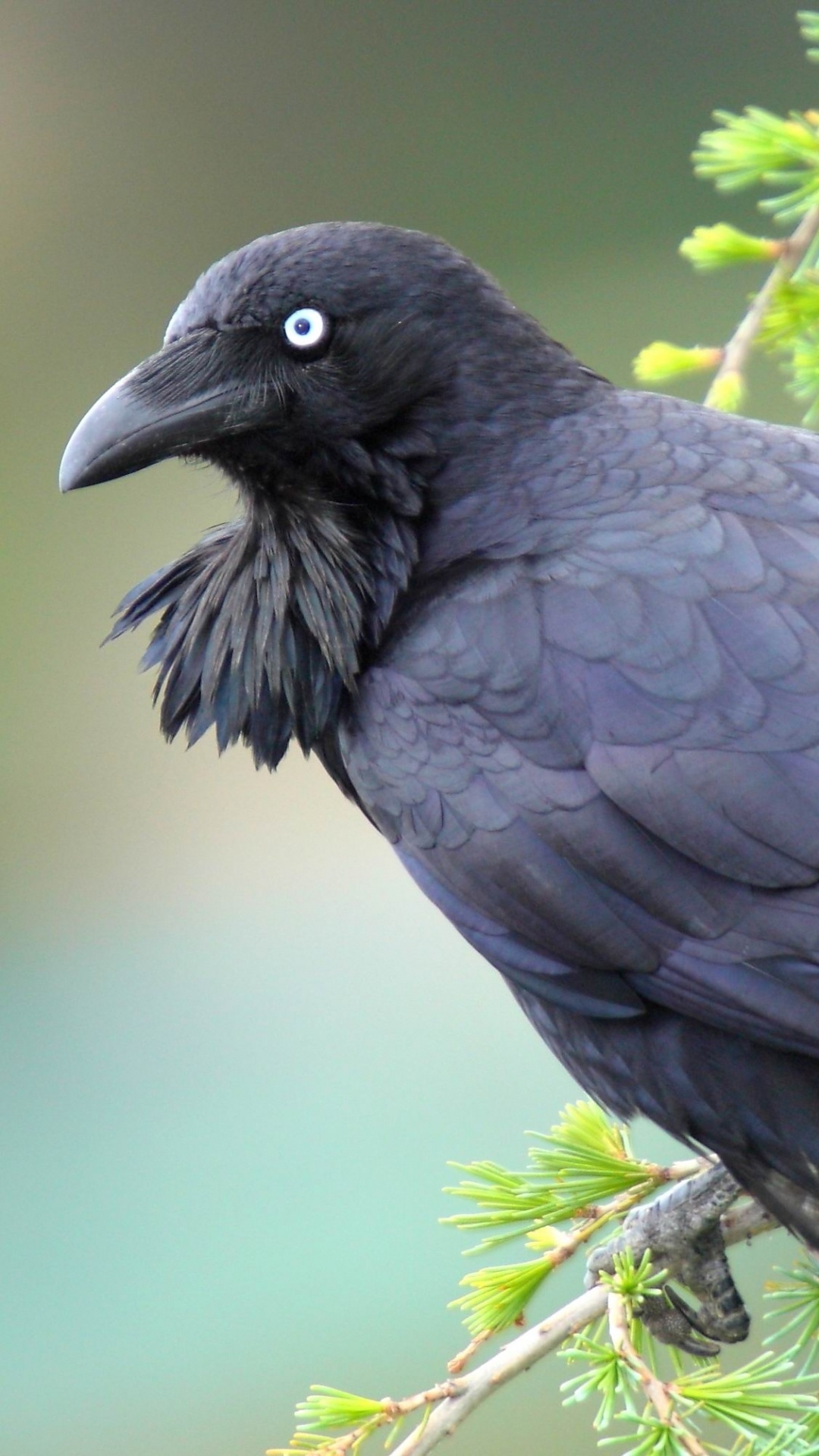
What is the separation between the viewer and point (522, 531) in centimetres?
176

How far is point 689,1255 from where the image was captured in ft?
6.07

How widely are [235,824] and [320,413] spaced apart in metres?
3.24

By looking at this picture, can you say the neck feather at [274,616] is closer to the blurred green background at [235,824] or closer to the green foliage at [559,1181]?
the green foliage at [559,1181]

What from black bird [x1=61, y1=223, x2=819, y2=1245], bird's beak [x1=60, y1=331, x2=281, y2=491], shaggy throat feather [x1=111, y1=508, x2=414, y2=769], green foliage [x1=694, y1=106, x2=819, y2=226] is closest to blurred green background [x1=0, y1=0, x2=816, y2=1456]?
green foliage [x1=694, y1=106, x2=819, y2=226]

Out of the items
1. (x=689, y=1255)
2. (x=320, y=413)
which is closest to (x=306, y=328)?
(x=320, y=413)

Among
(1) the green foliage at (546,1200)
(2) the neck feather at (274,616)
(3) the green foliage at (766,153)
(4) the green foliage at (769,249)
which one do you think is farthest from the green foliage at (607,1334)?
(3) the green foliage at (766,153)

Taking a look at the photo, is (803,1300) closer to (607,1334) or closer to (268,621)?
(607,1334)

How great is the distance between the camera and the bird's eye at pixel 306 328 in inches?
69.2

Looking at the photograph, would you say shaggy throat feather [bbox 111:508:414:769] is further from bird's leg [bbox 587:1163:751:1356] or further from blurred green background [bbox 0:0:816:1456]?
blurred green background [bbox 0:0:816:1456]

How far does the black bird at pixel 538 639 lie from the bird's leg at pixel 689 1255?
0.15 meters

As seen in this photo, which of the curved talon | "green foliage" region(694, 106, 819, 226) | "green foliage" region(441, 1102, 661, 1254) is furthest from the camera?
"green foliage" region(694, 106, 819, 226)

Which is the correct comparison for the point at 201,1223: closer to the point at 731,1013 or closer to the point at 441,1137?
the point at 441,1137

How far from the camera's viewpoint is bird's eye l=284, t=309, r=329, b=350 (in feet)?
5.77

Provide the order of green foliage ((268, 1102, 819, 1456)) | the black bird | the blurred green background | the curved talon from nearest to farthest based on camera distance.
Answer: green foliage ((268, 1102, 819, 1456))
the black bird
the curved talon
the blurred green background
